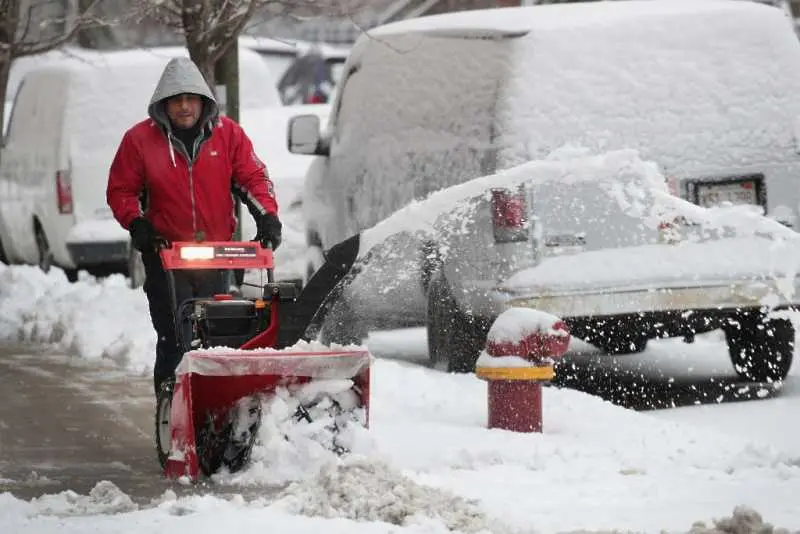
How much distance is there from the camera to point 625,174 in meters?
9.57

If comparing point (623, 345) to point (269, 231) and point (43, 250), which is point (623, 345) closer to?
point (269, 231)

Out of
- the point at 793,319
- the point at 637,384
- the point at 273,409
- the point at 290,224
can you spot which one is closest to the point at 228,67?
the point at 290,224

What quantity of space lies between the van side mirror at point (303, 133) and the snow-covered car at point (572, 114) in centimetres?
108

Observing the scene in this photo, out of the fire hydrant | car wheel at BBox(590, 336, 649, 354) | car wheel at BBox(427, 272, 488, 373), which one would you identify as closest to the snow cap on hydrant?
the fire hydrant

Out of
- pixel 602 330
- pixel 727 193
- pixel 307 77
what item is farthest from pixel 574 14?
pixel 307 77

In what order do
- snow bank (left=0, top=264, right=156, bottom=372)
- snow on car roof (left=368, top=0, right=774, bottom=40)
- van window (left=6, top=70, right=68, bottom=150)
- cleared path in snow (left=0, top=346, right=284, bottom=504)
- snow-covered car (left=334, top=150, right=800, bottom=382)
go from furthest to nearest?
van window (left=6, top=70, right=68, bottom=150) → snow bank (left=0, top=264, right=156, bottom=372) → snow on car roof (left=368, top=0, right=774, bottom=40) → snow-covered car (left=334, top=150, right=800, bottom=382) → cleared path in snow (left=0, top=346, right=284, bottom=504)

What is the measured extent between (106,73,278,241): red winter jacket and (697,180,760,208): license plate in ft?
9.14

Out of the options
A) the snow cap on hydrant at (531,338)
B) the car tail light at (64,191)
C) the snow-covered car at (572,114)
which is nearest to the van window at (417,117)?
the snow-covered car at (572,114)

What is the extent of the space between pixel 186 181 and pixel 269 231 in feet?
1.53

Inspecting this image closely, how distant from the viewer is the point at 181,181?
8211mm

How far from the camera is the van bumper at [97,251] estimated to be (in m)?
16.1

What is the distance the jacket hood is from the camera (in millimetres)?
8081

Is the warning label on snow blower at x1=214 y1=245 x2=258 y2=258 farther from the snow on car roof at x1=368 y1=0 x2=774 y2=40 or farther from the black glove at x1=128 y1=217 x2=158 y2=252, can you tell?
the snow on car roof at x1=368 y1=0 x2=774 y2=40

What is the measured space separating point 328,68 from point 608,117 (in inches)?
840
